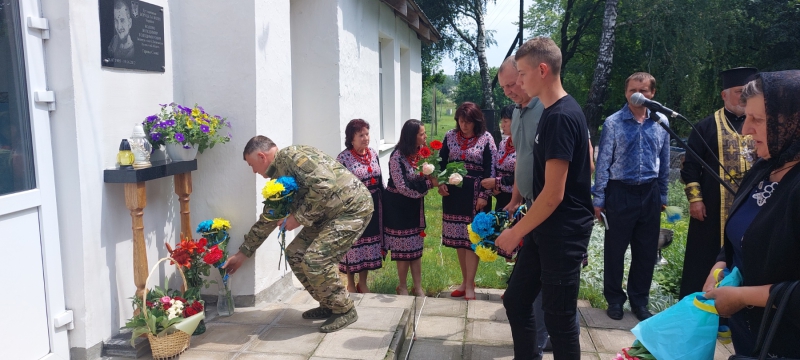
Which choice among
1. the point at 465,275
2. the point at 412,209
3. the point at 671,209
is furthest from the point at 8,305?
the point at 671,209

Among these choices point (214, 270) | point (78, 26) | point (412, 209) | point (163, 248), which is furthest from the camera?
point (412, 209)

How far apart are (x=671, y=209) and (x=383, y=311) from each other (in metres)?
2.69

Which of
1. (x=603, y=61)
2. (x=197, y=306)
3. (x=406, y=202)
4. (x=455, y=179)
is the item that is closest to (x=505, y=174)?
(x=455, y=179)

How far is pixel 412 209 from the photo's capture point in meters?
5.26

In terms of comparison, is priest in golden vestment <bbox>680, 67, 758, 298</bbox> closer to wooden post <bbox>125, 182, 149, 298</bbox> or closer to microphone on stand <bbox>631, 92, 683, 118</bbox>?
microphone on stand <bbox>631, 92, 683, 118</bbox>

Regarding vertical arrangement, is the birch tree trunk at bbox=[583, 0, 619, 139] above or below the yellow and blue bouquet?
above

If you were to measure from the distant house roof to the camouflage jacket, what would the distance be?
461 centimetres

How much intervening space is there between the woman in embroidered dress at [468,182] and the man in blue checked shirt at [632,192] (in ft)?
3.44

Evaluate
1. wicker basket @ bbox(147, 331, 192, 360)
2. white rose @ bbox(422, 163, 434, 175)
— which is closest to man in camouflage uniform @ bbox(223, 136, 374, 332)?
wicker basket @ bbox(147, 331, 192, 360)

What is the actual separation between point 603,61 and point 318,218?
39.5 feet

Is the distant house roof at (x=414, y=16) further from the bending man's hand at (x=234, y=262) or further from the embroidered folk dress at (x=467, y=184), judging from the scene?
the bending man's hand at (x=234, y=262)

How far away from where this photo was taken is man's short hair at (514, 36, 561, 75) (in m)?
2.83

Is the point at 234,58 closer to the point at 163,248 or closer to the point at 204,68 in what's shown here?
the point at 204,68

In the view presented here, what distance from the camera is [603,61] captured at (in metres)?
14.0
